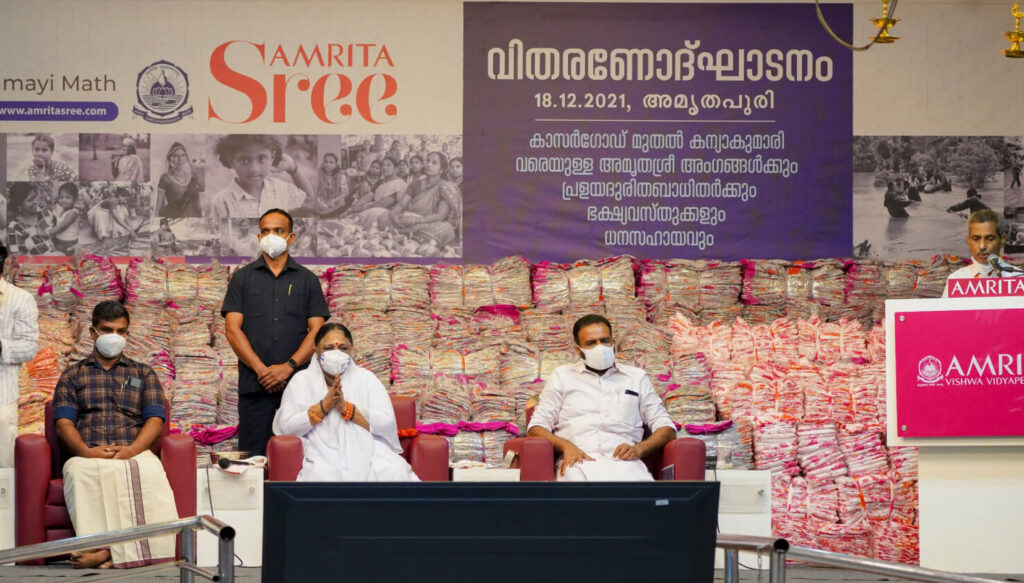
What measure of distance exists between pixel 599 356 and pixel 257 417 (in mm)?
1846

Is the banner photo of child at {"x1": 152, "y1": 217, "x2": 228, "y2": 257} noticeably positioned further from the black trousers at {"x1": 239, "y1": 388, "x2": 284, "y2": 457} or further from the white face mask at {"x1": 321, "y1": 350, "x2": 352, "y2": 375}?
the white face mask at {"x1": 321, "y1": 350, "x2": 352, "y2": 375}

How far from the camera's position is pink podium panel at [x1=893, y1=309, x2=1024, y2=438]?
231 inches

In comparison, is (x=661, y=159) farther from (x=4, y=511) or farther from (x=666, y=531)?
(x=666, y=531)

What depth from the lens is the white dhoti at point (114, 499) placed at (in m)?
6.34

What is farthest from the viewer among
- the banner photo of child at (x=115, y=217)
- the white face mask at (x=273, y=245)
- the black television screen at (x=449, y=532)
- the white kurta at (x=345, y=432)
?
the banner photo of child at (x=115, y=217)

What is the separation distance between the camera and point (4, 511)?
260 inches

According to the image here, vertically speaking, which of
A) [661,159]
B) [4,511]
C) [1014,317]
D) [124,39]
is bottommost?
[4,511]

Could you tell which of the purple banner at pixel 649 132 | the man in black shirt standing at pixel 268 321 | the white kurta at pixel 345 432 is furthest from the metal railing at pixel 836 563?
the purple banner at pixel 649 132

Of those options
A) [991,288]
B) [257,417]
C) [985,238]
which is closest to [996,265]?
[985,238]

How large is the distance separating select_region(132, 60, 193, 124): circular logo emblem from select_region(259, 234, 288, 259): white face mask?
384 centimetres

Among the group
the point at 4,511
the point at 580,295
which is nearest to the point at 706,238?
the point at 580,295

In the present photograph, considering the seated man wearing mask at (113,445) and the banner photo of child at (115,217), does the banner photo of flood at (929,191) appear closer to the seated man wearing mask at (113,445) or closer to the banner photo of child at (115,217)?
the banner photo of child at (115,217)

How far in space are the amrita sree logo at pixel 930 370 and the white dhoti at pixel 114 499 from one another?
11.7 ft

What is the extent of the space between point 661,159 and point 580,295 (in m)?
1.54
